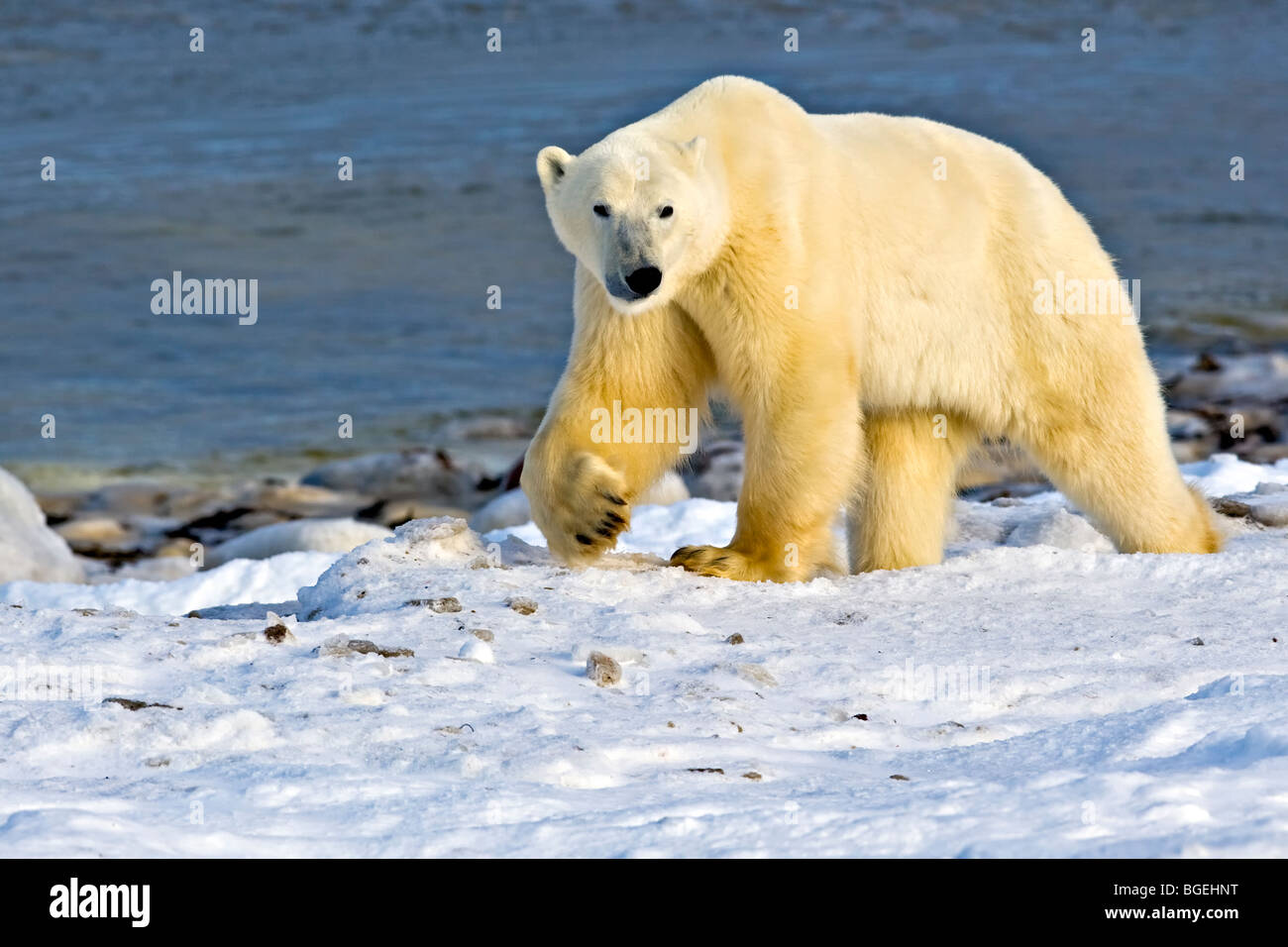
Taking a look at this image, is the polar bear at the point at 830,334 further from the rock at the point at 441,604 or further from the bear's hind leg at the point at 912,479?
the rock at the point at 441,604

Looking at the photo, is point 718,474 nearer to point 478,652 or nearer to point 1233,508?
point 1233,508

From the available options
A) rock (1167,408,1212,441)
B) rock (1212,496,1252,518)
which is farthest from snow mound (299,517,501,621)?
rock (1167,408,1212,441)

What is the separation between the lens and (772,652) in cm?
391

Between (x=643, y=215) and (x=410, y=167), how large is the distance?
12.5 metres

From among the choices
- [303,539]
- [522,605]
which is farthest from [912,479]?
[303,539]

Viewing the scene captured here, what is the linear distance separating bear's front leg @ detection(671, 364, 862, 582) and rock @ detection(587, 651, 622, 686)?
1.13 metres

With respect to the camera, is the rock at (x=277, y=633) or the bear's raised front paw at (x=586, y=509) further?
the bear's raised front paw at (x=586, y=509)

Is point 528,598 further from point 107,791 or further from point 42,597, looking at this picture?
point 42,597

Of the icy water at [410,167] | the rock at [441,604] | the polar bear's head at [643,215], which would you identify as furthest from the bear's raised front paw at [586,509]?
the icy water at [410,167]

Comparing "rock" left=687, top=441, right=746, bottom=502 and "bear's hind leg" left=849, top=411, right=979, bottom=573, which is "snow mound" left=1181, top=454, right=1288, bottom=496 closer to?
"bear's hind leg" left=849, top=411, right=979, bottom=573

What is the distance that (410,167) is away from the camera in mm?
16469

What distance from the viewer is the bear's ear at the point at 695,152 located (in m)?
4.46
